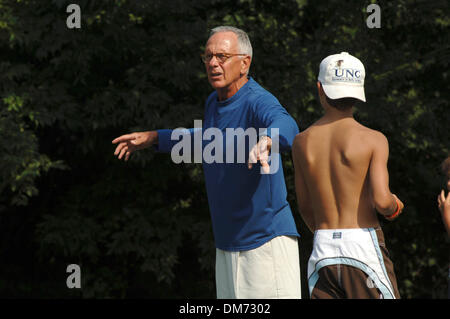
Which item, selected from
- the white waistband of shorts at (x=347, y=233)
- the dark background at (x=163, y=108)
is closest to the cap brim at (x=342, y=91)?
the white waistband of shorts at (x=347, y=233)

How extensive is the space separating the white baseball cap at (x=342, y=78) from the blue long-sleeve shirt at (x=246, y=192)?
0.95ft

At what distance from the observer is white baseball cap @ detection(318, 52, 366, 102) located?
11.8 feet

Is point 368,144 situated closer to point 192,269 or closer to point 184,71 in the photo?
point 184,71

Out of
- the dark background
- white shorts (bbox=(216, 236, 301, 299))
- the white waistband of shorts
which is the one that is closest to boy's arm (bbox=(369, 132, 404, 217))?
the white waistband of shorts

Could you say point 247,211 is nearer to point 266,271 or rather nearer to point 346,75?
point 266,271

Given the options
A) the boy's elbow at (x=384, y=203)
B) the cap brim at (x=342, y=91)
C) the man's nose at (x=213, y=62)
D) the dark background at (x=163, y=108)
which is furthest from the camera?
the dark background at (x=163, y=108)

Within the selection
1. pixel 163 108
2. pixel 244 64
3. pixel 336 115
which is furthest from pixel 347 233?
pixel 163 108

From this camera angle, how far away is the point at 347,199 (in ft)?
11.5

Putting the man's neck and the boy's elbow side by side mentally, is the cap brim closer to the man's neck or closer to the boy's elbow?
the man's neck

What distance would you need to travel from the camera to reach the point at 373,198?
3438 mm

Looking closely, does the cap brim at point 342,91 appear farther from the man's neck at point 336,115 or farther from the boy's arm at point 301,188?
the boy's arm at point 301,188

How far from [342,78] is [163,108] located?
15.7 ft

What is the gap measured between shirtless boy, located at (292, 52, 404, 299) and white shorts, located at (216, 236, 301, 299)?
1.01ft

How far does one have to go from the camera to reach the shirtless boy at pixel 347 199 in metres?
Result: 3.47
